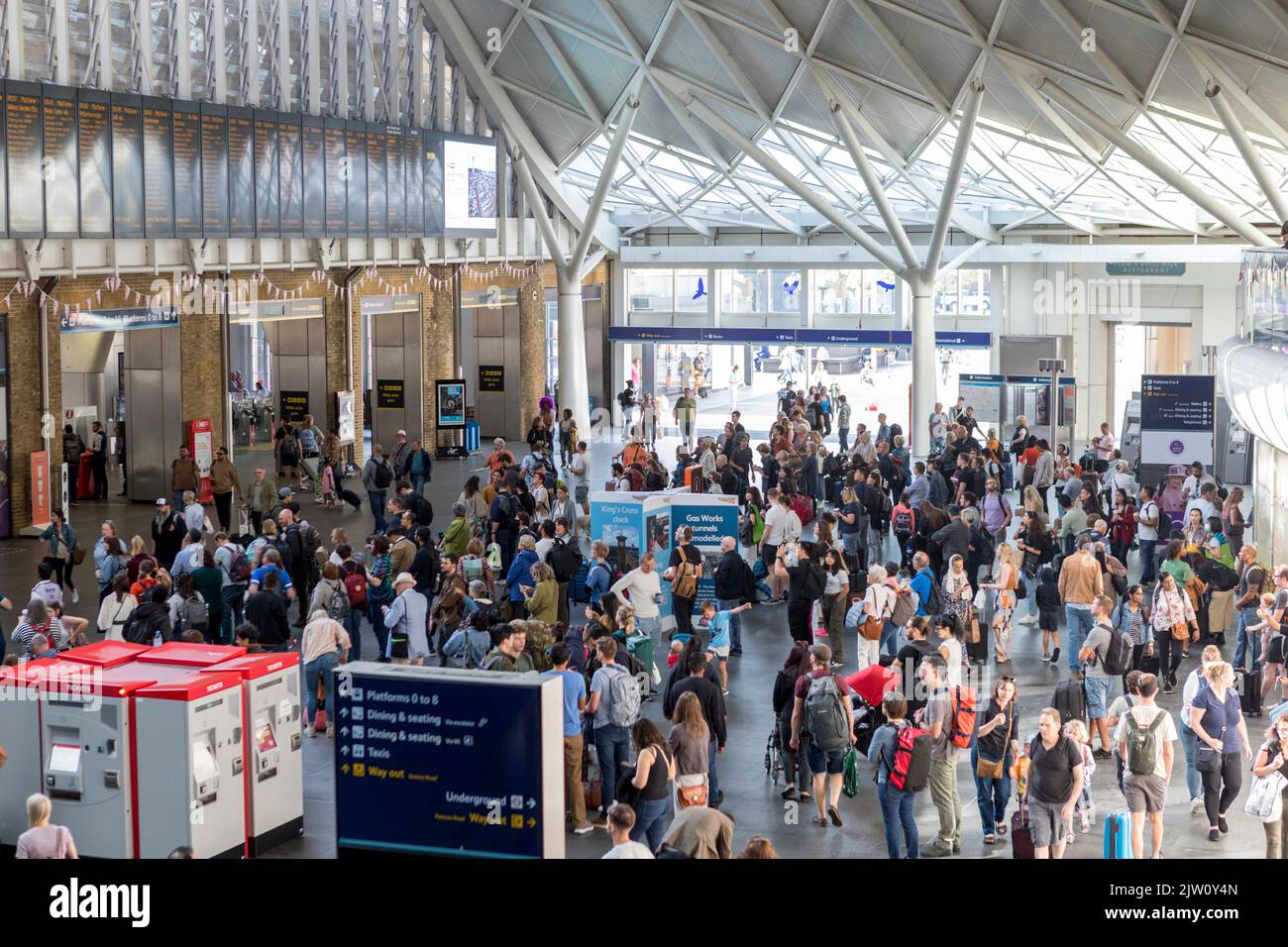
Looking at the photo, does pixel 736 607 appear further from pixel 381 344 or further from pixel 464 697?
pixel 381 344

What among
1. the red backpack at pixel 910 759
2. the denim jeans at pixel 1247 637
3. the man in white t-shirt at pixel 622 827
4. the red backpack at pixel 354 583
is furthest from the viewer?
the red backpack at pixel 354 583

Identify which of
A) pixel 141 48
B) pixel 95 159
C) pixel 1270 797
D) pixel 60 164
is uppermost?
pixel 141 48

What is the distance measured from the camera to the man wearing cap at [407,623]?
47.9 feet

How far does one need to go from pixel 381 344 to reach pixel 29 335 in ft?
40.9

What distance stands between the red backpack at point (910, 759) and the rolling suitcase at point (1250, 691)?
16.7 feet

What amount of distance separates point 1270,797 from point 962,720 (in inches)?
75.7

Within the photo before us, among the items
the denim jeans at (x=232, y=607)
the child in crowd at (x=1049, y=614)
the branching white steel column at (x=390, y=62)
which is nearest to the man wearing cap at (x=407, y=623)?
the denim jeans at (x=232, y=607)

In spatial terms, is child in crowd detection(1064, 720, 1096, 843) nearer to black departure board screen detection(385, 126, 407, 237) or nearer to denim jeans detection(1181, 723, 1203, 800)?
denim jeans detection(1181, 723, 1203, 800)

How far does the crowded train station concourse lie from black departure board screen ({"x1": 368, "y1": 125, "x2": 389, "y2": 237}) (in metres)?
0.11

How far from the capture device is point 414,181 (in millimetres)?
32281

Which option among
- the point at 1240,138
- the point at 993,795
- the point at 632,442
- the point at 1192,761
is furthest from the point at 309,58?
the point at 1192,761

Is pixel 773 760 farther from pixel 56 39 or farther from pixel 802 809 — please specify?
pixel 56 39

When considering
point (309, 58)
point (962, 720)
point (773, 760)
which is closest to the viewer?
point (962, 720)

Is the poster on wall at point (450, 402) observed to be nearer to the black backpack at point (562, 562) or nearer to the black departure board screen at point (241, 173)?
the black departure board screen at point (241, 173)
